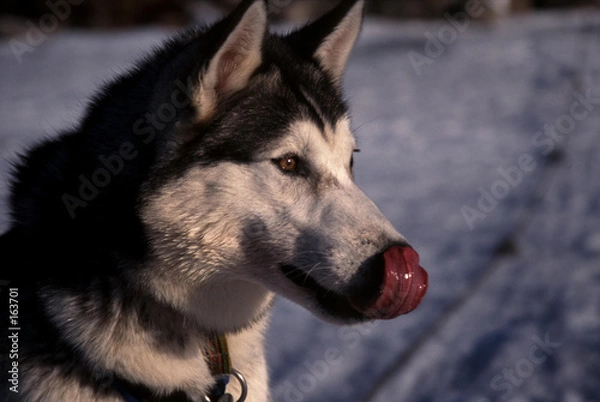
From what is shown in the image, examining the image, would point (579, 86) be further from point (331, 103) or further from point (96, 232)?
point (96, 232)

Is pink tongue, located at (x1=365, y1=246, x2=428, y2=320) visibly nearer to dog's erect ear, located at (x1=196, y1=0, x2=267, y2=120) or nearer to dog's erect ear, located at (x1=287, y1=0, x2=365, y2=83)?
dog's erect ear, located at (x1=196, y1=0, x2=267, y2=120)

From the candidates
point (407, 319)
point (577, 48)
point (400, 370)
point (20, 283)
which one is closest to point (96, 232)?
point (20, 283)

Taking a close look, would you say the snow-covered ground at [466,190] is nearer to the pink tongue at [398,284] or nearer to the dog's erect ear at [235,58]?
the dog's erect ear at [235,58]

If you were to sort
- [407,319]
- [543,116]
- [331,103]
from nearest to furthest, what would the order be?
1. [331,103]
2. [407,319]
3. [543,116]

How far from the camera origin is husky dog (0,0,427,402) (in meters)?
1.97

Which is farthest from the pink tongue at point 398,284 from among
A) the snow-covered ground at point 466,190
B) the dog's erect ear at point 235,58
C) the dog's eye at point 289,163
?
the snow-covered ground at point 466,190

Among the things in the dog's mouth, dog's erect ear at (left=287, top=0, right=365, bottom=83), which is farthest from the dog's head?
dog's erect ear at (left=287, top=0, right=365, bottom=83)

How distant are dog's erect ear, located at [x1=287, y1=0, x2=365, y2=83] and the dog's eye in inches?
22.3

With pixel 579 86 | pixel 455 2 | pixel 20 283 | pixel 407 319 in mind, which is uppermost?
pixel 20 283

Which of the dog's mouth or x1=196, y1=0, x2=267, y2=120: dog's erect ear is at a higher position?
x1=196, y1=0, x2=267, y2=120: dog's erect ear

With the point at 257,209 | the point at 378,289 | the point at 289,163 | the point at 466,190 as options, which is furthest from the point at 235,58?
the point at 466,190

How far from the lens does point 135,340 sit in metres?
2.01

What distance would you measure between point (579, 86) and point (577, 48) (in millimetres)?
1681

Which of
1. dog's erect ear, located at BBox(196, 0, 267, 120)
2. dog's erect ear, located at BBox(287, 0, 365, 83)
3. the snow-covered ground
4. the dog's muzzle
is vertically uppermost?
dog's erect ear, located at BBox(196, 0, 267, 120)
